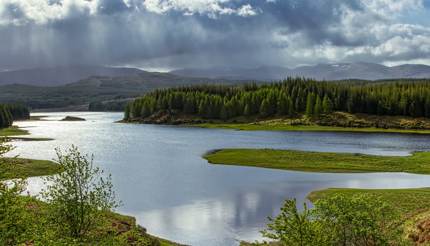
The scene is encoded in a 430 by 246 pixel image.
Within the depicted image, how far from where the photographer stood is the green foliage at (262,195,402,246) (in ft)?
92.6

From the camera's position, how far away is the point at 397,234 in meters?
31.2

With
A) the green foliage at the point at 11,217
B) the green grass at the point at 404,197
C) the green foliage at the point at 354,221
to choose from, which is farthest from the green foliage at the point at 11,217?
the green grass at the point at 404,197

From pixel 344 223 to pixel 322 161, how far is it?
84001 millimetres

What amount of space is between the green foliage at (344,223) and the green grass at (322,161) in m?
72.8

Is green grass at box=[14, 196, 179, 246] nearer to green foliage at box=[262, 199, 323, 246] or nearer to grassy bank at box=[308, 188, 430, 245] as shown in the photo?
green foliage at box=[262, 199, 323, 246]

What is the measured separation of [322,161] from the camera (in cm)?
11438

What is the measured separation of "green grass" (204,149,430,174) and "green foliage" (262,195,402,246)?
7277 cm

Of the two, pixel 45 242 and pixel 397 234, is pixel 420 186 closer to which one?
pixel 397 234

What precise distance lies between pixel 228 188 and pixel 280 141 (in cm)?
8727

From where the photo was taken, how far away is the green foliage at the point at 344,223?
92.6 ft

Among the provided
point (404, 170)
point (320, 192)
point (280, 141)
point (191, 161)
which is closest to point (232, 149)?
point (191, 161)

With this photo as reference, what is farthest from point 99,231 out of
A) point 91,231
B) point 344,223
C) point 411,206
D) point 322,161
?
point 322,161

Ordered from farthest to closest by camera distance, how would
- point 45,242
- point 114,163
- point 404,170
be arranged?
point 114,163 < point 404,170 < point 45,242

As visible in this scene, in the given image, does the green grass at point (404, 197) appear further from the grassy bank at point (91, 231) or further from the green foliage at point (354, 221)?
the grassy bank at point (91, 231)
